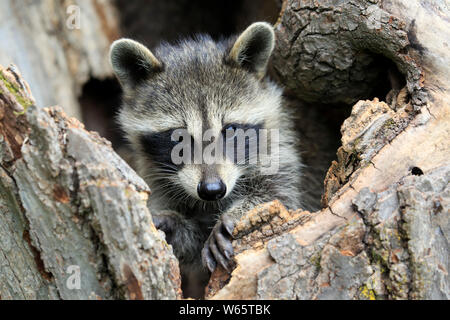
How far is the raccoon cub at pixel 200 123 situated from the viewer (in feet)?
10.9

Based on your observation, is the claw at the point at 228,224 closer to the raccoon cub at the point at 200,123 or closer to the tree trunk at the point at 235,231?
the raccoon cub at the point at 200,123

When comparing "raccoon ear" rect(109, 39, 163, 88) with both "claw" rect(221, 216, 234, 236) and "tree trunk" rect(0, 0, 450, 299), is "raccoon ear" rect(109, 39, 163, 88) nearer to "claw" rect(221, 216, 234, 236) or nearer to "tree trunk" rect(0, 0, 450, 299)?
"tree trunk" rect(0, 0, 450, 299)

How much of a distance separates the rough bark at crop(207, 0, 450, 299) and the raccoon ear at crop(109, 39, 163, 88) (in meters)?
1.15

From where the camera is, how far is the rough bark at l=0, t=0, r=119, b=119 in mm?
4273

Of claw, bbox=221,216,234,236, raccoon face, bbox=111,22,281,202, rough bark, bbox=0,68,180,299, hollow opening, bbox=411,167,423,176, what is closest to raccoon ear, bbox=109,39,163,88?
raccoon face, bbox=111,22,281,202

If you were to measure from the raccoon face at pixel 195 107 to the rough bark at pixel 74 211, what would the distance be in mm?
885

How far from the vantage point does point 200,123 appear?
3297 mm

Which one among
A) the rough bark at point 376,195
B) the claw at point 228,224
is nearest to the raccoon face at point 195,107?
the claw at point 228,224

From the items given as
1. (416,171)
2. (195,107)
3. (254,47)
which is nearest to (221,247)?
(195,107)

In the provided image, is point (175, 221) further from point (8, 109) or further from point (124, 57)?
point (8, 109)

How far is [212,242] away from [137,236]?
79 centimetres

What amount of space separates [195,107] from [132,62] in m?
0.65

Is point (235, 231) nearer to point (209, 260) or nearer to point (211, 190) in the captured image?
point (209, 260)
